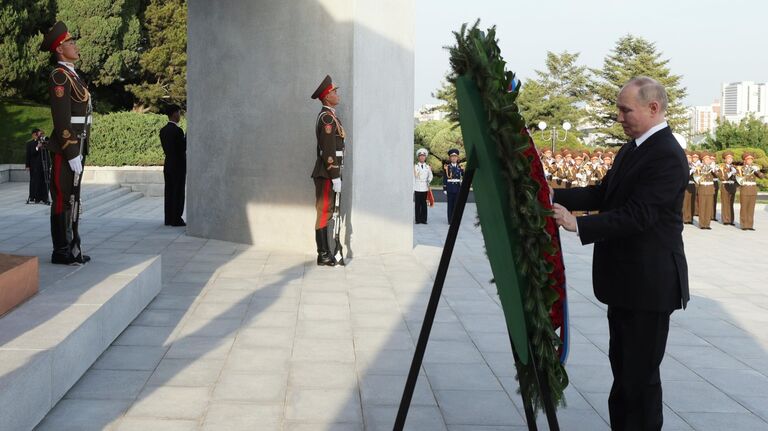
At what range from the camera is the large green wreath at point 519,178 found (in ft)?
9.28

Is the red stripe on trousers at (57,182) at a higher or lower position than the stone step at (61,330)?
higher

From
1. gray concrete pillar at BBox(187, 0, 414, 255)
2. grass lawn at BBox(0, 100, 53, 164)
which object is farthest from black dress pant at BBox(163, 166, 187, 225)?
grass lawn at BBox(0, 100, 53, 164)

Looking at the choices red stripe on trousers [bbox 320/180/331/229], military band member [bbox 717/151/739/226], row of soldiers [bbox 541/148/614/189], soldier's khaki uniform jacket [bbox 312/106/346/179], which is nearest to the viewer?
soldier's khaki uniform jacket [bbox 312/106/346/179]

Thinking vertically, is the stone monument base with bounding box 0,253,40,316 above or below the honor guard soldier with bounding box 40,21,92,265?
below

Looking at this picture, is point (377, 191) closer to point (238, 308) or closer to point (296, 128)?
point (296, 128)

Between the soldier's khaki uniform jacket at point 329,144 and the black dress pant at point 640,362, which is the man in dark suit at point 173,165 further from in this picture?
the black dress pant at point 640,362

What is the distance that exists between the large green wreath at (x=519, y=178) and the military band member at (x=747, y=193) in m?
14.5

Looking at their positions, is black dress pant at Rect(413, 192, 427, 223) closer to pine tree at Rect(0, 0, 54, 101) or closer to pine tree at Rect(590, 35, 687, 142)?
pine tree at Rect(0, 0, 54, 101)

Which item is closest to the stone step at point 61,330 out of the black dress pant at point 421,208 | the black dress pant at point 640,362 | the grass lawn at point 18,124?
the black dress pant at point 640,362

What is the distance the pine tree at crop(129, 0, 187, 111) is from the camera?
3578 centimetres

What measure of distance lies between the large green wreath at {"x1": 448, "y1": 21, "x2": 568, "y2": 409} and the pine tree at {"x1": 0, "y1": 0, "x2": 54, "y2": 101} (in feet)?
95.1

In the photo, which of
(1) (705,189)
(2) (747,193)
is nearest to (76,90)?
(1) (705,189)

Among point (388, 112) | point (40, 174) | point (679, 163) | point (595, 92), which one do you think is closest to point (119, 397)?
point (679, 163)

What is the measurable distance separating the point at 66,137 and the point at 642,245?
488 cm
